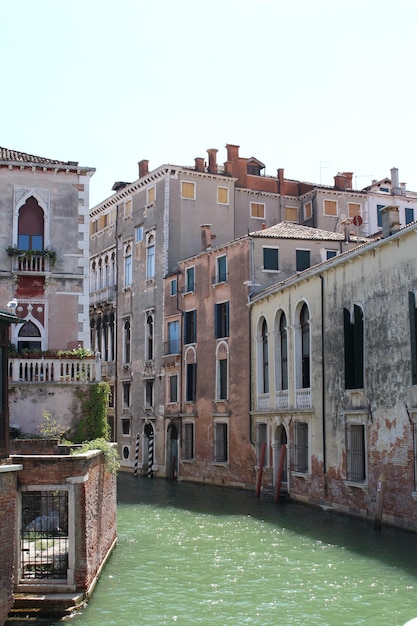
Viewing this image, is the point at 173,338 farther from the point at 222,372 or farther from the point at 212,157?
the point at 212,157

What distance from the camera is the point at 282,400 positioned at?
2341 centimetres

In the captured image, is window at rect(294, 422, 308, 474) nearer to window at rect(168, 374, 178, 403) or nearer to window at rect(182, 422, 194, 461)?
window at rect(182, 422, 194, 461)

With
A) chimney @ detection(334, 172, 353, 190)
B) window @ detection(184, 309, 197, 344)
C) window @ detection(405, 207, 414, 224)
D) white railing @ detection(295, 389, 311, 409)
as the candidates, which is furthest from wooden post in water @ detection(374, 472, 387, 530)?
chimney @ detection(334, 172, 353, 190)

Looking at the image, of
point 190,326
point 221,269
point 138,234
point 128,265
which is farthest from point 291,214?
point 221,269

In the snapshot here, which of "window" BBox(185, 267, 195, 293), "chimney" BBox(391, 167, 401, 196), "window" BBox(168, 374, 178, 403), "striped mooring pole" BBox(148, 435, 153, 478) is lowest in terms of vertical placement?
"striped mooring pole" BBox(148, 435, 153, 478)

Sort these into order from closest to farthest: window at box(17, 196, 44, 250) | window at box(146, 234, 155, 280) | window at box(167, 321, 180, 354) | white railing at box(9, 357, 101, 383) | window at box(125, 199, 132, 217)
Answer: white railing at box(9, 357, 101, 383) < window at box(17, 196, 44, 250) < window at box(167, 321, 180, 354) < window at box(146, 234, 155, 280) < window at box(125, 199, 132, 217)

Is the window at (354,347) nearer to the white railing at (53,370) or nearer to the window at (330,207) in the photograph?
the white railing at (53,370)

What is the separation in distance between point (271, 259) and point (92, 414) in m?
11.3

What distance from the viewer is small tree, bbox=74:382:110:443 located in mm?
16281

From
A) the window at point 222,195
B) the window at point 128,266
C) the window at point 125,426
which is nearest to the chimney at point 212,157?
the window at point 222,195

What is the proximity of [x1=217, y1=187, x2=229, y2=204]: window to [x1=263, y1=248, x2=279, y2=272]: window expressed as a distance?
7.14 m

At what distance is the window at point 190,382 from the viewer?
29.4 meters

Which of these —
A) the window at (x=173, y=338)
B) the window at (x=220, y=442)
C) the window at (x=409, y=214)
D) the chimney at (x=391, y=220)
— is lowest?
the window at (x=220, y=442)

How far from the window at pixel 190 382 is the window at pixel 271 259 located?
17.0ft
